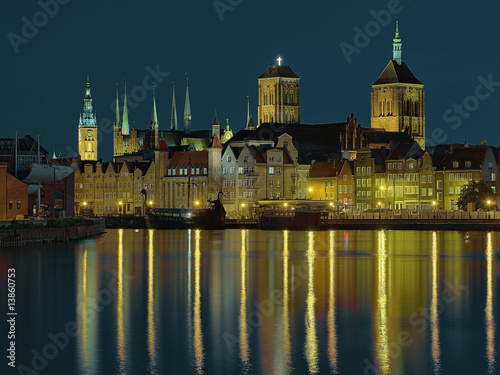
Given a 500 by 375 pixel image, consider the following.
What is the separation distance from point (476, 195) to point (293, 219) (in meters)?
18.8

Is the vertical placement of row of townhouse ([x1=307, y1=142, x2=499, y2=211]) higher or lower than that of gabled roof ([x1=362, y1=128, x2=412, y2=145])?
lower

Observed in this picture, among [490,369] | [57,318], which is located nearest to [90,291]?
[57,318]

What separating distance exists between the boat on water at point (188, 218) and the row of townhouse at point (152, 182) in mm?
9559

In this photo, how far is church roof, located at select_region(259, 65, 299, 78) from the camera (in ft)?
628

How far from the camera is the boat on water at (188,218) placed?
11412cm

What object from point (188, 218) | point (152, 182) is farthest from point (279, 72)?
point (188, 218)

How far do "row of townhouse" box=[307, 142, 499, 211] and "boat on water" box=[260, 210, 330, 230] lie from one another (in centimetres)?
1312

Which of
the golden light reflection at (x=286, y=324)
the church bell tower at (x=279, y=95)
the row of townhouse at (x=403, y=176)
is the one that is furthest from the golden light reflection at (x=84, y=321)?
the church bell tower at (x=279, y=95)

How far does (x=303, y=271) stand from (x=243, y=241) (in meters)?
31.9

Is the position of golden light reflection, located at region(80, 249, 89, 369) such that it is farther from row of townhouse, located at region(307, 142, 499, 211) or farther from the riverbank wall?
row of townhouse, located at region(307, 142, 499, 211)

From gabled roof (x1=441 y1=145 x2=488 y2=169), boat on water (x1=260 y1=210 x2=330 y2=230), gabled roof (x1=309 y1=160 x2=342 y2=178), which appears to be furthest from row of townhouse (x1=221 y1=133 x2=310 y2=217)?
gabled roof (x1=441 y1=145 x2=488 y2=169)

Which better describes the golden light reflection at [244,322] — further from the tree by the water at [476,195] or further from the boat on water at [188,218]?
the boat on water at [188,218]

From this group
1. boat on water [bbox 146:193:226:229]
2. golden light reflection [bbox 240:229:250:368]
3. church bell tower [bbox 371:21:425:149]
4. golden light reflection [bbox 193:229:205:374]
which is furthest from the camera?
church bell tower [bbox 371:21:425:149]

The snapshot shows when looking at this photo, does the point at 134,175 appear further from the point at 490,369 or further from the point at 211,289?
the point at 490,369
